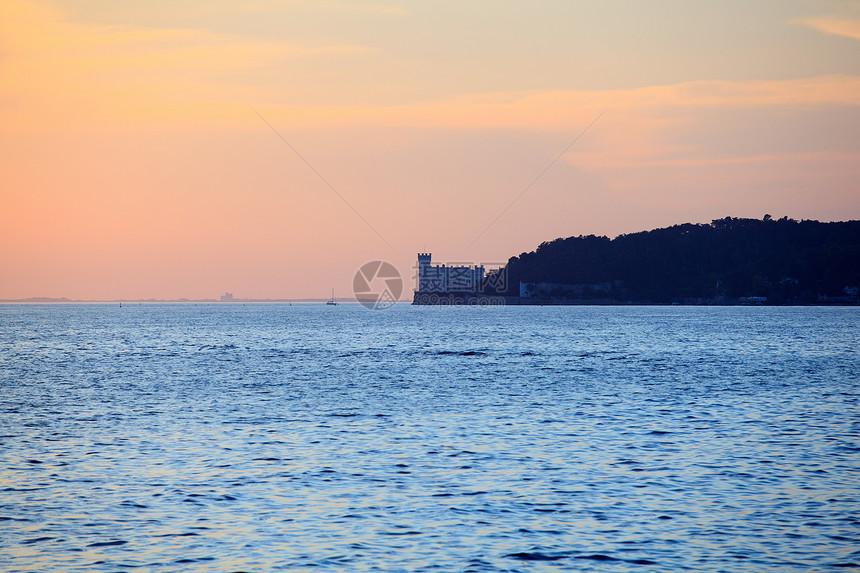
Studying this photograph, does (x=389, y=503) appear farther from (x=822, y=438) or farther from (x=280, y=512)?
(x=822, y=438)

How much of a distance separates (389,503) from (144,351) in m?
78.0

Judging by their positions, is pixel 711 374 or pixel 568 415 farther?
pixel 711 374

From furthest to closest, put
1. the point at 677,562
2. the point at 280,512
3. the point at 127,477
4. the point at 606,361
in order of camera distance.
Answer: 1. the point at 606,361
2. the point at 127,477
3. the point at 280,512
4. the point at 677,562

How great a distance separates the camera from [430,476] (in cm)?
2392

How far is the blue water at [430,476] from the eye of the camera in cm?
1692

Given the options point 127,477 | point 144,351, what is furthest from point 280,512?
point 144,351

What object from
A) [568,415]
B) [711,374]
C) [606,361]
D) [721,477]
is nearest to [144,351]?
[606,361]

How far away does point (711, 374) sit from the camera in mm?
60688

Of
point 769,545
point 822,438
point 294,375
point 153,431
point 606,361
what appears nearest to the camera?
point 769,545

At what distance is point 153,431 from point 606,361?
4948 centimetres

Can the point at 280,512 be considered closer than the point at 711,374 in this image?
Yes

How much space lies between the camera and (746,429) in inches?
1308

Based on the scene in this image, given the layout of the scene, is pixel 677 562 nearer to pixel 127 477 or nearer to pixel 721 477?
pixel 721 477

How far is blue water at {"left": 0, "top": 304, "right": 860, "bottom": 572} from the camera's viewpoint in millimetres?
16922
